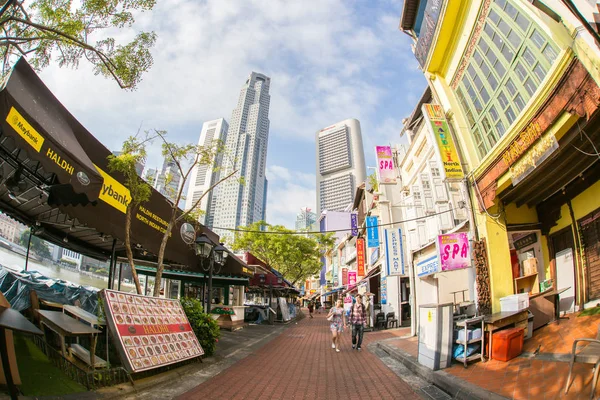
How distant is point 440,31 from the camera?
10.2 meters

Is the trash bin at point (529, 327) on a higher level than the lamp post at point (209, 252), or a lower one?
lower

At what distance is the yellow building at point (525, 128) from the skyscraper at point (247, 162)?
694 centimetres

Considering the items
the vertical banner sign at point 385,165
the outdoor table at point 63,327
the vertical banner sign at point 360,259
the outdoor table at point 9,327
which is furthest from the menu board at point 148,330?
the vertical banner sign at point 360,259

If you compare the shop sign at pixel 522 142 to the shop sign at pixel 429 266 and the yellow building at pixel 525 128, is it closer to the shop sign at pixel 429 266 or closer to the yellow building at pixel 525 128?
the yellow building at pixel 525 128

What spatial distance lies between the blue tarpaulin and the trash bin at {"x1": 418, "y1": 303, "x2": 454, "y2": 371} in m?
7.38

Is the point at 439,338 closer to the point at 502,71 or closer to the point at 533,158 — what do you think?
the point at 533,158

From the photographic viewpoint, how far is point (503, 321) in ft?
21.2

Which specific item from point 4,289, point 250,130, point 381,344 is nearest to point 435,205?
point 381,344

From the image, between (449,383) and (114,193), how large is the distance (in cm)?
775

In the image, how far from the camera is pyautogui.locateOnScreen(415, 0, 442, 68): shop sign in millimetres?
10281

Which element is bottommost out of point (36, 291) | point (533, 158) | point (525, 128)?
point (36, 291)

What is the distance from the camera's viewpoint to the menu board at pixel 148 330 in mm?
4840

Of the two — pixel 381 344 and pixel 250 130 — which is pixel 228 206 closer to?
pixel 381 344

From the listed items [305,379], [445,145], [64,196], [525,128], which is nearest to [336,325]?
[305,379]
